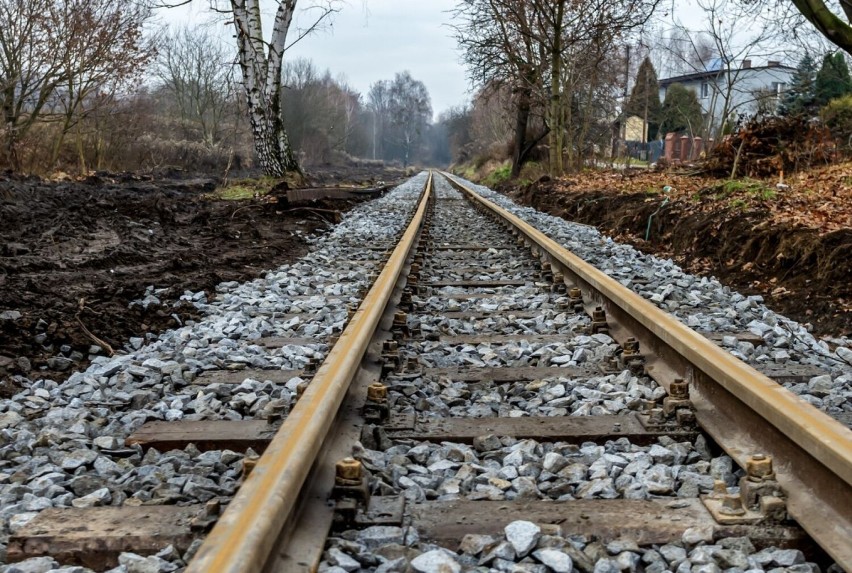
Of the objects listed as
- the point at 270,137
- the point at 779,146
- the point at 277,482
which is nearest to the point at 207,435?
the point at 277,482

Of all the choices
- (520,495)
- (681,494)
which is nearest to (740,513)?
(681,494)

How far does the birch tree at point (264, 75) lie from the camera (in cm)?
1516

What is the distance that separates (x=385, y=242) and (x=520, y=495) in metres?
6.65

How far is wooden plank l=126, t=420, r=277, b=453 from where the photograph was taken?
8.73ft

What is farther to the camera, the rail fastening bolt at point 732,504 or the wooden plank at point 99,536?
the rail fastening bolt at point 732,504

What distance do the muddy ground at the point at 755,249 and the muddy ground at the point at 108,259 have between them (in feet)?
12.9

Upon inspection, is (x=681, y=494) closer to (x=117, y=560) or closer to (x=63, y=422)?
(x=117, y=560)

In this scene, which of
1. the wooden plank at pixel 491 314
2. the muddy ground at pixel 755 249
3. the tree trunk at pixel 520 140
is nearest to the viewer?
the wooden plank at pixel 491 314

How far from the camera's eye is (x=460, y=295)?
5469 mm

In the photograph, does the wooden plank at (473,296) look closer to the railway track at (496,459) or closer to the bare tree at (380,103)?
the railway track at (496,459)

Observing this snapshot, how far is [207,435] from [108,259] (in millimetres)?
4770

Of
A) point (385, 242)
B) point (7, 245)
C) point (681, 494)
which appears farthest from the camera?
point (385, 242)

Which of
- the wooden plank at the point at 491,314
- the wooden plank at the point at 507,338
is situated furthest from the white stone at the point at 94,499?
the wooden plank at the point at 491,314

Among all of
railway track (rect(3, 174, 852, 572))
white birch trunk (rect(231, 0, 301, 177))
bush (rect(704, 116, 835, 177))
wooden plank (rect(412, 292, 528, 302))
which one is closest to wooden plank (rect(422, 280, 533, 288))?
wooden plank (rect(412, 292, 528, 302))
